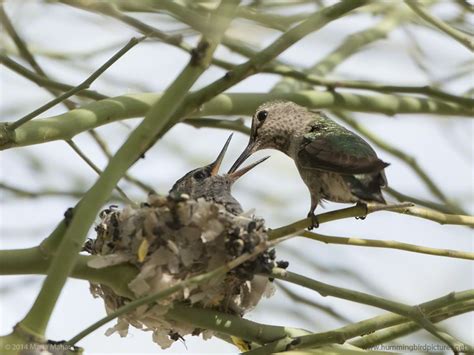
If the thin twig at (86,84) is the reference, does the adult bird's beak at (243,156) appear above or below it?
above

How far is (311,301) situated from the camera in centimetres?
447

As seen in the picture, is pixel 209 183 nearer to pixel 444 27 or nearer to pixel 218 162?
pixel 218 162

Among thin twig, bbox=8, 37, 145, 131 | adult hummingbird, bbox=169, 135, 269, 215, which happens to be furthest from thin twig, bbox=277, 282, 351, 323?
thin twig, bbox=8, 37, 145, 131

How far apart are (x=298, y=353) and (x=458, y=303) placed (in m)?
0.62

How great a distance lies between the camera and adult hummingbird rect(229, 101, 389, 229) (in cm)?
373

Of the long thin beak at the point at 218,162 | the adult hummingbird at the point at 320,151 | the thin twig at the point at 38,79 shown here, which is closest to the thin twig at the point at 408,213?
the adult hummingbird at the point at 320,151

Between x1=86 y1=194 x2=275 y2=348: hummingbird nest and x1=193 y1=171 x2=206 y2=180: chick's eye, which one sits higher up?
x1=193 y1=171 x2=206 y2=180: chick's eye

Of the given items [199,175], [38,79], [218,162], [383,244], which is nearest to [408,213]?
[383,244]

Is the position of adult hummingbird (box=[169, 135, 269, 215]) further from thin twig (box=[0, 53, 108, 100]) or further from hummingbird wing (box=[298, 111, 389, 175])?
thin twig (box=[0, 53, 108, 100])

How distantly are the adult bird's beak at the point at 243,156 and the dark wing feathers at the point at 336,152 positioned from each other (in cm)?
41

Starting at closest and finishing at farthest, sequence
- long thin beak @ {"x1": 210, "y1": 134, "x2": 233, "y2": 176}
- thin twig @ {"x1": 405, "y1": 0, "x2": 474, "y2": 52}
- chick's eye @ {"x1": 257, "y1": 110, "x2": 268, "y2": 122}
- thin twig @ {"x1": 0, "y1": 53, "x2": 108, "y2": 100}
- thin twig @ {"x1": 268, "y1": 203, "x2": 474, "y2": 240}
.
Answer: thin twig @ {"x1": 268, "y1": 203, "x2": 474, "y2": 240} < thin twig @ {"x1": 0, "y1": 53, "x2": 108, "y2": 100} < thin twig @ {"x1": 405, "y1": 0, "x2": 474, "y2": 52} < chick's eye @ {"x1": 257, "y1": 110, "x2": 268, "y2": 122} < long thin beak @ {"x1": 210, "y1": 134, "x2": 233, "y2": 176}

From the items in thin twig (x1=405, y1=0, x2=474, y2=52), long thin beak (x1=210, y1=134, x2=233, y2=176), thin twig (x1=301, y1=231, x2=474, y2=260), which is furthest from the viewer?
long thin beak (x1=210, y1=134, x2=233, y2=176)

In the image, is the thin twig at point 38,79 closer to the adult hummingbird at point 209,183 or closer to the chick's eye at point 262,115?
the adult hummingbird at point 209,183

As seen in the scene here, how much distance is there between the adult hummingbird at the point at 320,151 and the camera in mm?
3732
